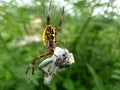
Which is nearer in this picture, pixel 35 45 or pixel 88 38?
pixel 88 38

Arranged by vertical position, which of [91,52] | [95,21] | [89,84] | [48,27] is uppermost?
[48,27]

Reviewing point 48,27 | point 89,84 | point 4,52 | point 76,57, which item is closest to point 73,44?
point 76,57

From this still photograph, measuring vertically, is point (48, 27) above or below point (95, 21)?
above

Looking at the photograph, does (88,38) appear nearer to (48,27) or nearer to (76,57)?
(76,57)

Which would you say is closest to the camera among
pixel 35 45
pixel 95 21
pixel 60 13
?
pixel 60 13

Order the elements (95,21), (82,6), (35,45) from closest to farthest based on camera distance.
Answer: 1. (82,6)
2. (95,21)
3. (35,45)

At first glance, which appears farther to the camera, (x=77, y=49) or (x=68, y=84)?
(x=77, y=49)

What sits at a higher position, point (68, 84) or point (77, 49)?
point (77, 49)
